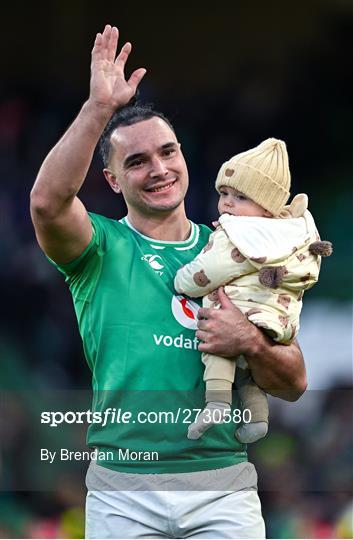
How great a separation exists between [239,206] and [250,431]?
599 mm

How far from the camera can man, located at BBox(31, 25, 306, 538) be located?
8.62ft

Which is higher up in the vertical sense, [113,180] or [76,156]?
[113,180]

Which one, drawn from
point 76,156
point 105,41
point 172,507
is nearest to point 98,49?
point 105,41

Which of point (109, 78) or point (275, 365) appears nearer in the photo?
point (109, 78)

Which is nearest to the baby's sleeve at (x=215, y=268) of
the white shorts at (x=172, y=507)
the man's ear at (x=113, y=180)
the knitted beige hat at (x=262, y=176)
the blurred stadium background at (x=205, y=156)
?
the knitted beige hat at (x=262, y=176)

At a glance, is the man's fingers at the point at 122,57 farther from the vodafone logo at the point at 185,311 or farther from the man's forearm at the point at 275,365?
the man's forearm at the point at 275,365

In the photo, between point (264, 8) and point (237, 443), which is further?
point (264, 8)

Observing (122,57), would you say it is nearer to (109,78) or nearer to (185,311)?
(109,78)

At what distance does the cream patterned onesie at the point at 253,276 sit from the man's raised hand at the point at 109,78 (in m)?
0.43

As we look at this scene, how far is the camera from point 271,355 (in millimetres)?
2701

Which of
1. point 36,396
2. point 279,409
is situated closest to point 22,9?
point 36,396

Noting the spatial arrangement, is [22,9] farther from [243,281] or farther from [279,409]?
[243,281]

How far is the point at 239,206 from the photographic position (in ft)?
8.91

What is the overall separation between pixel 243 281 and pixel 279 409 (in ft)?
7.57
